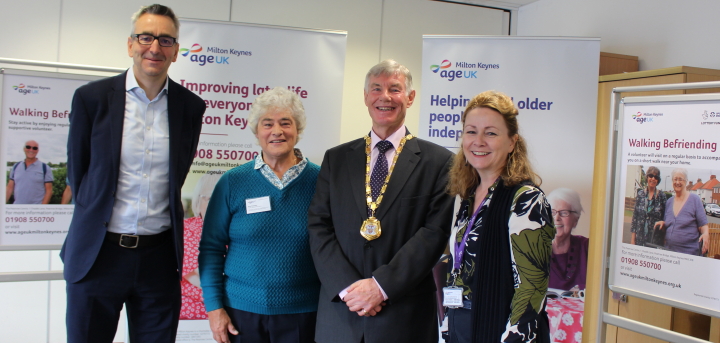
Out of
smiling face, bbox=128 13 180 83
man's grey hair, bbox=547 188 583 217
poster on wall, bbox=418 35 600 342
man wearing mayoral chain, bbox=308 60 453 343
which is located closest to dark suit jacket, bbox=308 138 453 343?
man wearing mayoral chain, bbox=308 60 453 343

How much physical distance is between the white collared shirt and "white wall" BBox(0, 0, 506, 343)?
2.78 m

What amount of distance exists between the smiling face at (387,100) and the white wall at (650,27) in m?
2.74

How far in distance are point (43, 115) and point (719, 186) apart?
353 cm

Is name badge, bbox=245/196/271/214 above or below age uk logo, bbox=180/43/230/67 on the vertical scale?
below

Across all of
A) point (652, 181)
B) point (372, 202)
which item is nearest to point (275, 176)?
point (372, 202)

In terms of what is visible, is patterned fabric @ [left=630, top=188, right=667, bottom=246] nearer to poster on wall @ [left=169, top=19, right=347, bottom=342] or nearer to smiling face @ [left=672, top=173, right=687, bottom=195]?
smiling face @ [left=672, top=173, right=687, bottom=195]

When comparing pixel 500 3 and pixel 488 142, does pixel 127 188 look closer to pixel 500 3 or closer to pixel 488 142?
pixel 488 142

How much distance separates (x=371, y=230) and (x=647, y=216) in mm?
1622

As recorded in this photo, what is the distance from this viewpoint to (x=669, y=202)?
105 inches

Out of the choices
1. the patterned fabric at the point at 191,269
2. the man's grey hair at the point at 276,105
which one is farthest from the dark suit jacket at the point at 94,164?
the patterned fabric at the point at 191,269

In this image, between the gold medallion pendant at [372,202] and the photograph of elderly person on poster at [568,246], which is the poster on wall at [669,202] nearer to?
the photograph of elderly person on poster at [568,246]

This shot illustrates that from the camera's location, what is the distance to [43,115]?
290 cm

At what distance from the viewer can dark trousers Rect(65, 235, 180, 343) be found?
6.70 ft

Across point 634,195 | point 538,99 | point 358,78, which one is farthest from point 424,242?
point 358,78
